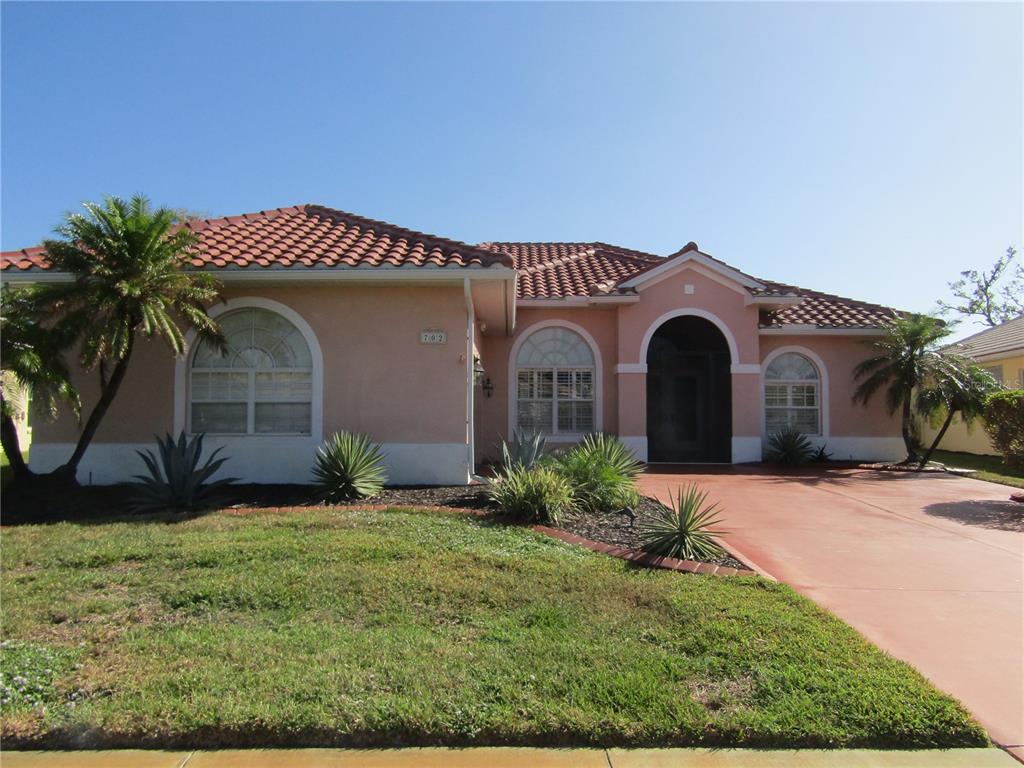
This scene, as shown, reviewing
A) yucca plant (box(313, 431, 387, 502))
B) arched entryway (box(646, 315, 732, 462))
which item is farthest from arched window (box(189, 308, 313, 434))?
arched entryway (box(646, 315, 732, 462))

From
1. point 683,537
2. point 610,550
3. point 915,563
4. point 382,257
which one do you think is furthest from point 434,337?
point 915,563

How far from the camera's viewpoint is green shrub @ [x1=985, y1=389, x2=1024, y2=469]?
34.8ft

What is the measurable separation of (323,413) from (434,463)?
194 cm

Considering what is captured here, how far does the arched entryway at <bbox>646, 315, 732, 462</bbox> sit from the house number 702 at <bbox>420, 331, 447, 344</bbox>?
26.7ft

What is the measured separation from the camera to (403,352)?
401 inches

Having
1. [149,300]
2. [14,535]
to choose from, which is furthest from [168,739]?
[149,300]

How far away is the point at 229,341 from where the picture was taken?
10336 mm

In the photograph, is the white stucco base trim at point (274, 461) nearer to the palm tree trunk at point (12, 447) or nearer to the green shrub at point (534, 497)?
the palm tree trunk at point (12, 447)

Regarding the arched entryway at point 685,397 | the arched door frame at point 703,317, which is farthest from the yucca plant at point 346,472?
the arched entryway at point 685,397

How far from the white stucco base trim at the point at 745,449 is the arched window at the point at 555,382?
3.49 metres

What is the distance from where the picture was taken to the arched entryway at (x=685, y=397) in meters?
16.4

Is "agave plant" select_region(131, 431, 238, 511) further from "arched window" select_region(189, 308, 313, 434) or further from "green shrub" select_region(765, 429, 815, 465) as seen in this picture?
"green shrub" select_region(765, 429, 815, 465)

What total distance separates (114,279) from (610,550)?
729 cm

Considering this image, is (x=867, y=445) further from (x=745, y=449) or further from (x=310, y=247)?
(x=310, y=247)
